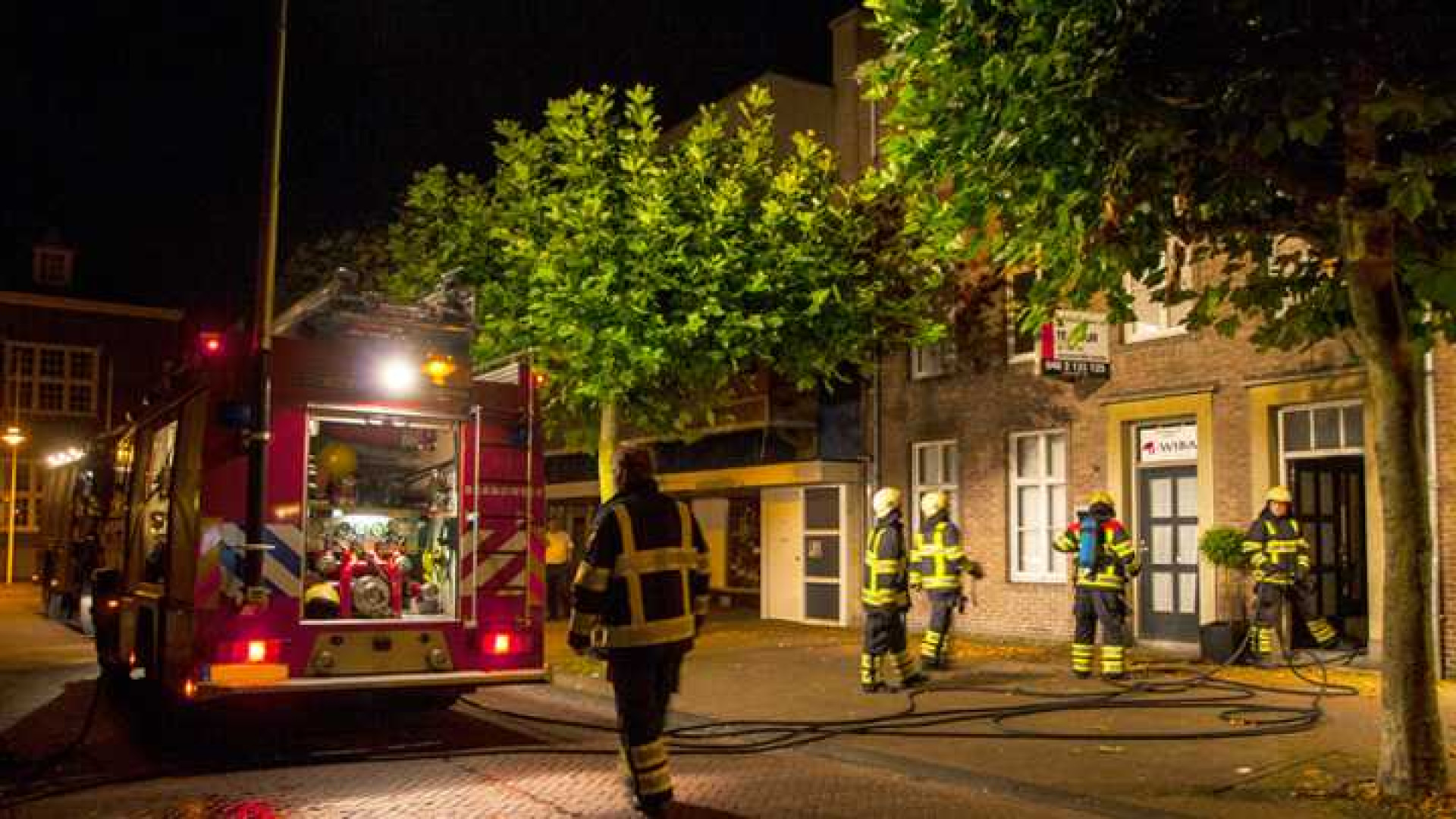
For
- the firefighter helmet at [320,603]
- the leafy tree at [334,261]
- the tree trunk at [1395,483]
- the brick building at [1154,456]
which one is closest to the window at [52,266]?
the leafy tree at [334,261]

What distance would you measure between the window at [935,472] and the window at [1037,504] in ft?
3.35

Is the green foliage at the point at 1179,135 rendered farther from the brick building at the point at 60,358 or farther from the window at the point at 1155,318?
the brick building at the point at 60,358

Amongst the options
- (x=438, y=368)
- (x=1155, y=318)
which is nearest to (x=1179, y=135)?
(x=438, y=368)

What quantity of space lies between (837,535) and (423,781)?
12.3 m

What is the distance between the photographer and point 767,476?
2005 centimetres

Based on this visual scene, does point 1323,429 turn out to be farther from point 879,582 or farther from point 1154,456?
point 879,582

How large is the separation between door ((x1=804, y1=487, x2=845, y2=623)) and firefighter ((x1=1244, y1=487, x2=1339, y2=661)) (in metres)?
7.30

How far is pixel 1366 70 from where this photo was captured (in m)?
6.55

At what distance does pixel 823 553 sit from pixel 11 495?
2685 centimetres

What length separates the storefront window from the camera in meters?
8.60

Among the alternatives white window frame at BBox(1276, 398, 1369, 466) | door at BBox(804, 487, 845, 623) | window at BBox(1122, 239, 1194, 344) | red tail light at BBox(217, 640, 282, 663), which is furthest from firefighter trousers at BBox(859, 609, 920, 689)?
door at BBox(804, 487, 845, 623)

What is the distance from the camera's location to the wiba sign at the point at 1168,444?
14539mm

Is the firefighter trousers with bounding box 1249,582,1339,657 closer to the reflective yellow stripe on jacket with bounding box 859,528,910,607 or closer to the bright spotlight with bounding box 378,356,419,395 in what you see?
the reflective yellow stripe on jacket with bounding box 859,528,910,607

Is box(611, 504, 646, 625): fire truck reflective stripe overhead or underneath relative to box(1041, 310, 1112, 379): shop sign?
underneath
